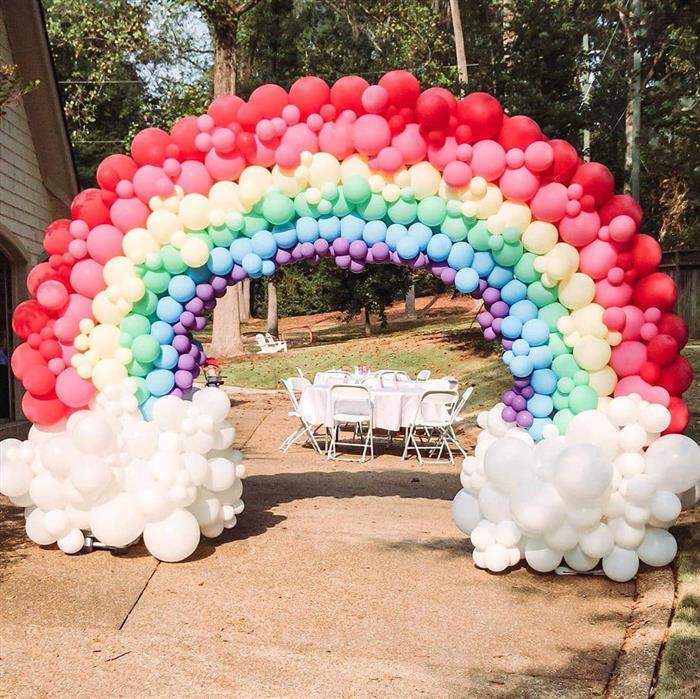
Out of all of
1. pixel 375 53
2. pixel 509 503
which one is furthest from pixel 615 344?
pixel 375 53

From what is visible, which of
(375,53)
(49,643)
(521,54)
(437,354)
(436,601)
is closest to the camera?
(49,643)

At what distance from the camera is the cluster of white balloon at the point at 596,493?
506 cm

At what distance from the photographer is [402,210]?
5.38 meters

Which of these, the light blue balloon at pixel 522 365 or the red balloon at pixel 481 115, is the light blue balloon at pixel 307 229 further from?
the light blue balloon at pixel 522 365

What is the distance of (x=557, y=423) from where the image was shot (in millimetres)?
5445

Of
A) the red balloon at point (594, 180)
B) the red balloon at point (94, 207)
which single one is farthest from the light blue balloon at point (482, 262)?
the red balloon at point (94, 207)

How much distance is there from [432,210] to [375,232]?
400 mm

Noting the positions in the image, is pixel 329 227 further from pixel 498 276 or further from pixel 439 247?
pixel 498 276

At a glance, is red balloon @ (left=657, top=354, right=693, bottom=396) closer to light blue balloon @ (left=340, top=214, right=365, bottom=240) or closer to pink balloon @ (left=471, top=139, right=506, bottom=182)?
pink balloon @ (left=471, top=139, right=506, bottom=182)

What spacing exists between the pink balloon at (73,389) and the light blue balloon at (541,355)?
2983 millimetres

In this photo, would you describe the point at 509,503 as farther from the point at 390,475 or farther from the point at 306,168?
the point at 390,475

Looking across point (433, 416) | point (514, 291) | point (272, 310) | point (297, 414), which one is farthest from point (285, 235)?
point (272, 310)

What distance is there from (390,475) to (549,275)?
4301mm

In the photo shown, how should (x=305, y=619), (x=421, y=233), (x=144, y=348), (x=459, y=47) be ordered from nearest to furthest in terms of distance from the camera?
(x=305, y=619) < (x=421, y=233) < (x=144, y=348) < (x=459, y=47)
